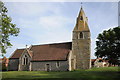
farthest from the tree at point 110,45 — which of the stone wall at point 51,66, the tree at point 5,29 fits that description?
the tree at point 5,29

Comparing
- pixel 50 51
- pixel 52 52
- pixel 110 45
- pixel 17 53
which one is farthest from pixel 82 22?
pixel 17 53

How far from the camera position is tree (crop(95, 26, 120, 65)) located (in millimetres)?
31734

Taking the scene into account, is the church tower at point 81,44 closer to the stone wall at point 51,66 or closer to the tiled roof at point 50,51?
the tiled roof at point 50,51


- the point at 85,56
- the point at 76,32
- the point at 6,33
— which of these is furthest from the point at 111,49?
the point at 6,33

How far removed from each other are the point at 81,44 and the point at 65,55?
574cm

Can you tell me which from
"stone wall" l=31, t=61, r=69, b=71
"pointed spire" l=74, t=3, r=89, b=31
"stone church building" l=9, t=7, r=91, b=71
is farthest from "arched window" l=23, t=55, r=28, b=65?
"pointed spire" l=74, t=3, r=89, b=31

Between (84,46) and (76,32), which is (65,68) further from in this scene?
(76,32)

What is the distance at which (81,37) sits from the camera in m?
44.3

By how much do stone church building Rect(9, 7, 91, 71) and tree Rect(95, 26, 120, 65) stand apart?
8.06 m

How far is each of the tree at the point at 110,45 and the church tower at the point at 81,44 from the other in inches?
A: 302

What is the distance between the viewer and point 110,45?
3300 cm

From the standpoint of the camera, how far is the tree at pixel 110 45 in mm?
31734

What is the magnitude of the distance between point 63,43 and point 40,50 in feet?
24.0

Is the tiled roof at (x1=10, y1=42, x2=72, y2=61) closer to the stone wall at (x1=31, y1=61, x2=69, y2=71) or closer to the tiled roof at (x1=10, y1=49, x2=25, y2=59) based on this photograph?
the tiled roof at (x1=10, y1=49, x2=25, y2=59)
